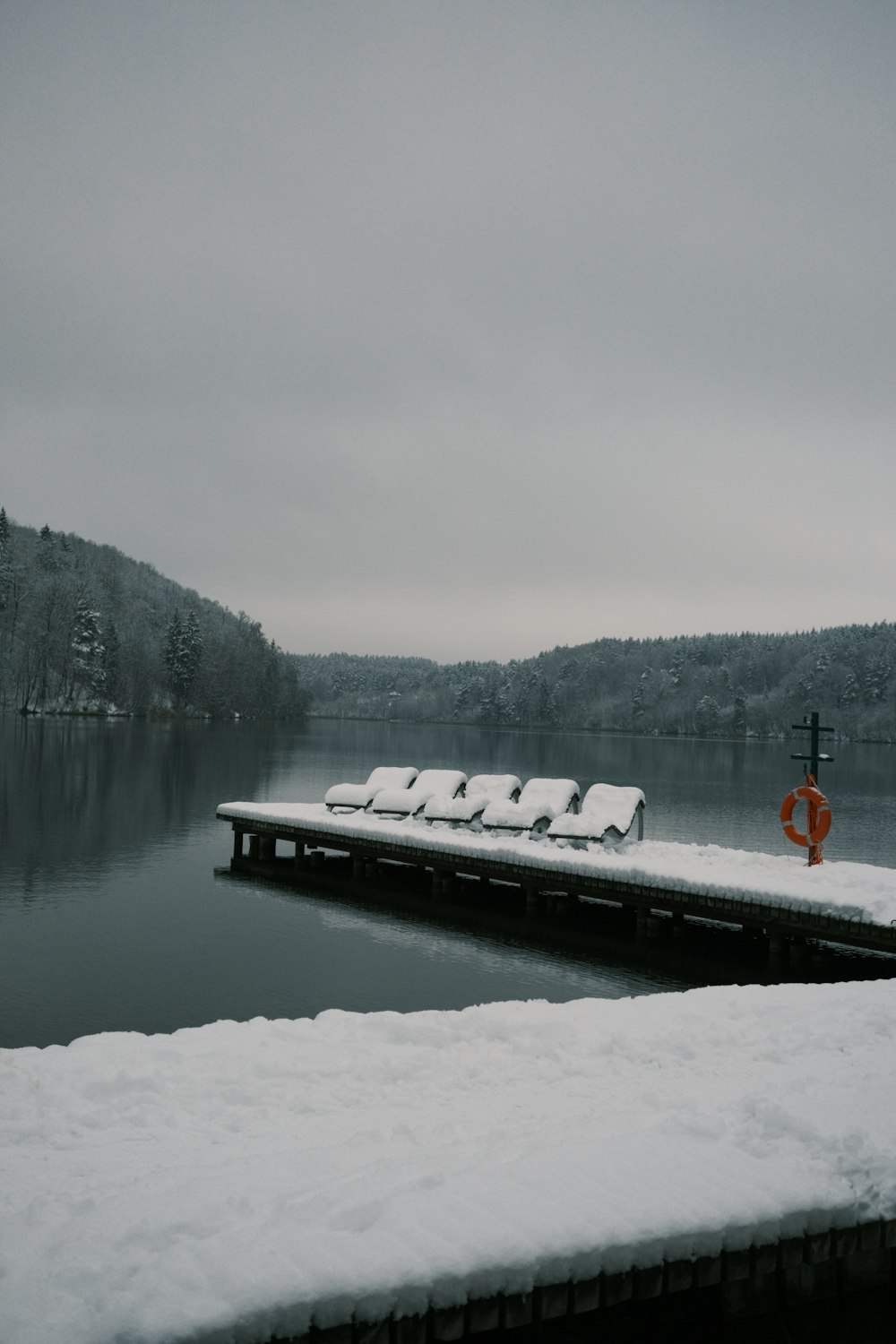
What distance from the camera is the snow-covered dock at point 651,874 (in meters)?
13.1

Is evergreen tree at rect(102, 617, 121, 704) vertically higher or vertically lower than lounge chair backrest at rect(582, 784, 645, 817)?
higher

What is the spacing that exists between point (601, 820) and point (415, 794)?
5.03 meters

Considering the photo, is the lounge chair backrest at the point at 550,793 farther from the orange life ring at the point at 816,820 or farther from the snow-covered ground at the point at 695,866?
the orange life ring at the point at 816,820

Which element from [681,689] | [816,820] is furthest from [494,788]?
[681,689]

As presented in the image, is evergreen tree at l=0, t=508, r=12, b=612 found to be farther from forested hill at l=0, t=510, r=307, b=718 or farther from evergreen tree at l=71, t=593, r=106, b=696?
evergreen tree at l=71, t=593, r=106, b=696

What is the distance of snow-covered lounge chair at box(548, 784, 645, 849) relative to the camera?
18031 millimetres

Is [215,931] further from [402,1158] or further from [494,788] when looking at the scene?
[402,1158]

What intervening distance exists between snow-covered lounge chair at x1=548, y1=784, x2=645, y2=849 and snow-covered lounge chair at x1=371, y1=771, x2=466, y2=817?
11.3 ft

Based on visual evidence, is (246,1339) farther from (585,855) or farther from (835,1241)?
(585,855)

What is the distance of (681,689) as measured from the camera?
490 feet

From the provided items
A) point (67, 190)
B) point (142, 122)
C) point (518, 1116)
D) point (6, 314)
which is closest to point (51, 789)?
point (6, 314)

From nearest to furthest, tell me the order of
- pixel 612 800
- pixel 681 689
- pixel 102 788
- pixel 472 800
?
1. pixel 612 800
2. pixel 472 800
3. pixel 102 788
4. pixel 681 689

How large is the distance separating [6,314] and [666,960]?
26.0m

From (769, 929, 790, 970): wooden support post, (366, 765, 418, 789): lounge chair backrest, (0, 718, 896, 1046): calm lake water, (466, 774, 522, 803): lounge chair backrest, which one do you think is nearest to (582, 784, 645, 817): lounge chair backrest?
(466, 774, 522, 803): lounge chair backrest
